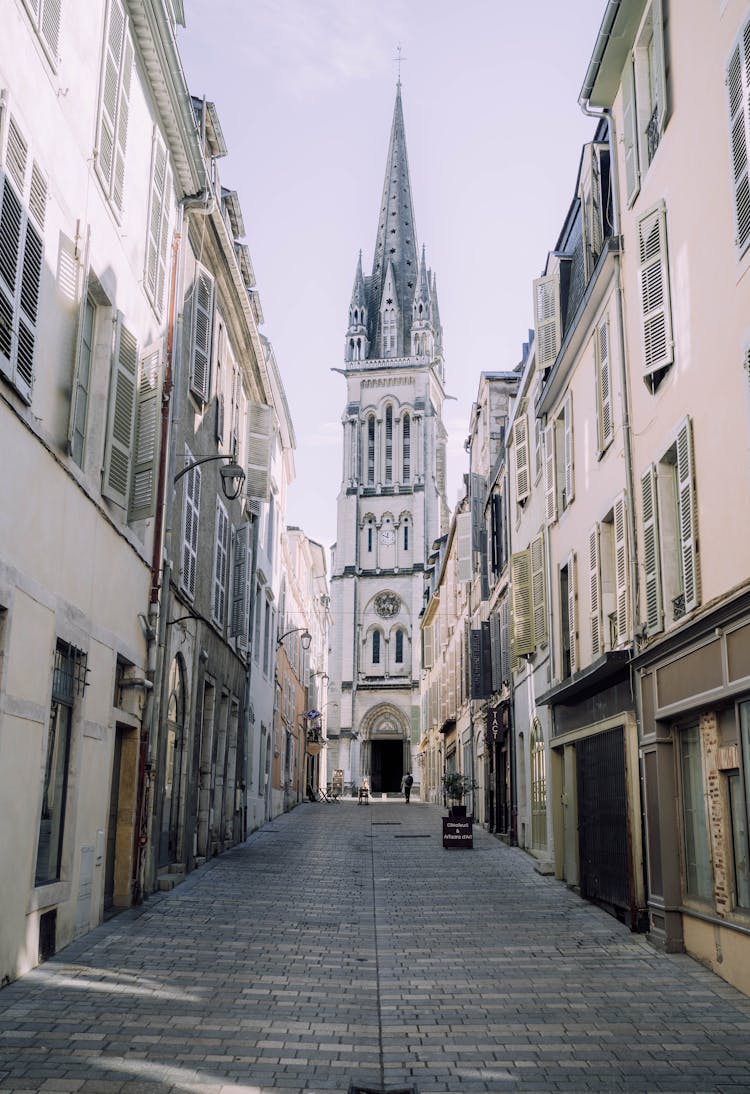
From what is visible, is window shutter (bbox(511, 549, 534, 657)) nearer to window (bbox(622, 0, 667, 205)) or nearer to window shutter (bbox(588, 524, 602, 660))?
window shutter (bbox(588, 524, 602, 660))

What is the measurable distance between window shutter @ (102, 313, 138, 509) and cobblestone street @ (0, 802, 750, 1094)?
14.6 ft

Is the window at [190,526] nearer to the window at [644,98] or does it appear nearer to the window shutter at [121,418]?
the window shutter at [121,418]

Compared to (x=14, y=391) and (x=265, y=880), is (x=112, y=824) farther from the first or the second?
(x=14, y=391)

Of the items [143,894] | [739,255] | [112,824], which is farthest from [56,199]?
[143,894]

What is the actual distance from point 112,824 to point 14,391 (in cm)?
618

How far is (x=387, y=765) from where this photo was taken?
81.4 m

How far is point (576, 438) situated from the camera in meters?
15.6

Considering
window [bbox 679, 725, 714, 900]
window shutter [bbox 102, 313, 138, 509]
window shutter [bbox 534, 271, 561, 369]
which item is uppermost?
window shutter [bbox 534, 271, 561, 369]

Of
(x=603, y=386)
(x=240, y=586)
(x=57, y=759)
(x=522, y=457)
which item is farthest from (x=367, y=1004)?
(x=240, y=586)

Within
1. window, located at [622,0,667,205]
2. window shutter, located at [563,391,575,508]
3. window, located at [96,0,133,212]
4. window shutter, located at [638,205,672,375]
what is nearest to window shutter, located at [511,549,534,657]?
window shutter, located at [563,391,575,508]

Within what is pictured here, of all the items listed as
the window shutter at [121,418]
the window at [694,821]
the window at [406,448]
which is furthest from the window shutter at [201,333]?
the window at [406,448]

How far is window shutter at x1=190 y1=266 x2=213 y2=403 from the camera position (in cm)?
1636

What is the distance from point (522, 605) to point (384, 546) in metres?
62.5

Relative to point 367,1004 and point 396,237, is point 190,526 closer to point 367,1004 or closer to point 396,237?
point 367,1004
